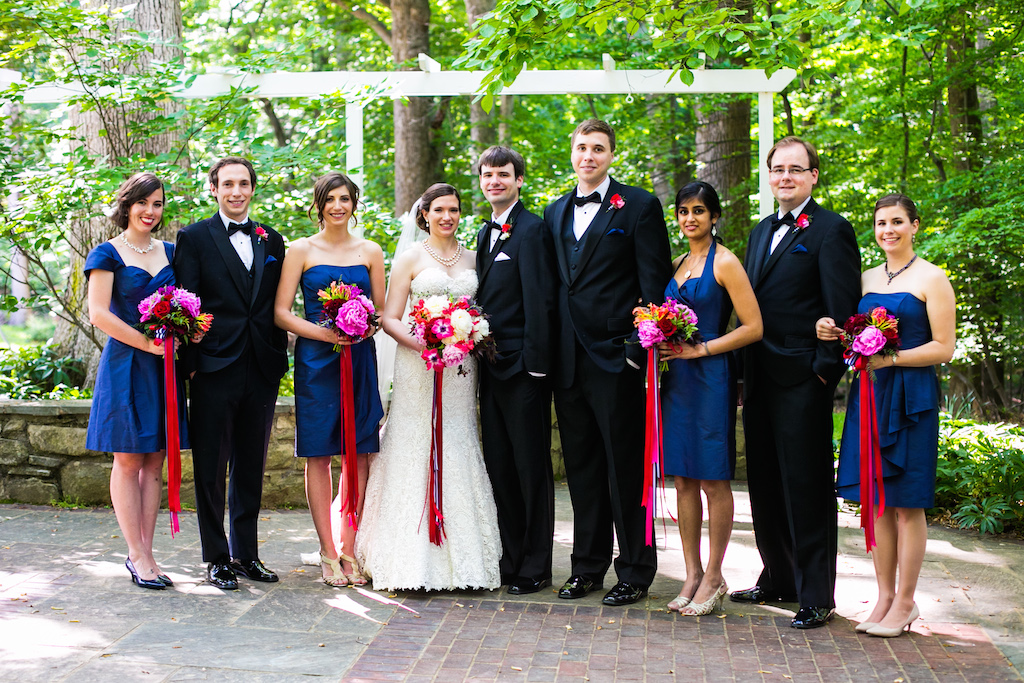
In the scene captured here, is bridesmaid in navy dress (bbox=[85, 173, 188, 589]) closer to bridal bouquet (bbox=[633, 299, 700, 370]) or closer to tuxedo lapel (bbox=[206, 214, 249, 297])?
tuxedo lapel (bbox=[206, 214, 249, 297])

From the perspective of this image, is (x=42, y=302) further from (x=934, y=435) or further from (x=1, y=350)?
(x=934, y=435)

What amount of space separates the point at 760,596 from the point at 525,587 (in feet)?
3.92

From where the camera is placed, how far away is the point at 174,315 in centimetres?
431

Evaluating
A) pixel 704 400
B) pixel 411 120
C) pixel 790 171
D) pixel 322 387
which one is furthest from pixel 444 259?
pixel 411 120

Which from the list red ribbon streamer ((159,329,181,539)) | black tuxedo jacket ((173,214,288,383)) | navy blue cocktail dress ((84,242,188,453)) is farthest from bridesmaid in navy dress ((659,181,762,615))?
navy blue cocktail dress ((84,242,188,453))

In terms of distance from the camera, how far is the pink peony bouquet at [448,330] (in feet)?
14.2

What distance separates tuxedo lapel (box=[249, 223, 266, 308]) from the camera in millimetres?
4648

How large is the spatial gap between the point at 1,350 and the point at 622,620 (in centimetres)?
634

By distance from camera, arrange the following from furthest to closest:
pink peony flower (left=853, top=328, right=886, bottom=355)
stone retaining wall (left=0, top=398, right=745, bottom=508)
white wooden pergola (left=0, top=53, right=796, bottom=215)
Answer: white wooden pergola (left=0, top=53, right=796, bottom=215) → stone retaining wall (left=0, top=398, right=745, bottom=508) → pink peony flower (left=853, top=328, right=886, bottom=355)

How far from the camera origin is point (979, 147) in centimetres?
905

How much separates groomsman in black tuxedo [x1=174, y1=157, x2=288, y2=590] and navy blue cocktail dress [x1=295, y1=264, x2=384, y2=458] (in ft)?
0.63

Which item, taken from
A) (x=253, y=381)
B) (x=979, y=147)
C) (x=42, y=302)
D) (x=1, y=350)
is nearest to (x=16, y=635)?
(x=253, y=381)

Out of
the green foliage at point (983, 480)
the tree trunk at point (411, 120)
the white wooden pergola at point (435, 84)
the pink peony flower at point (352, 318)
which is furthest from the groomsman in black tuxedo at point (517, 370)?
the tree trunk at point (411, 120)

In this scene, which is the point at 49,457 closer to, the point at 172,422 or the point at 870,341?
the point at 172,422
